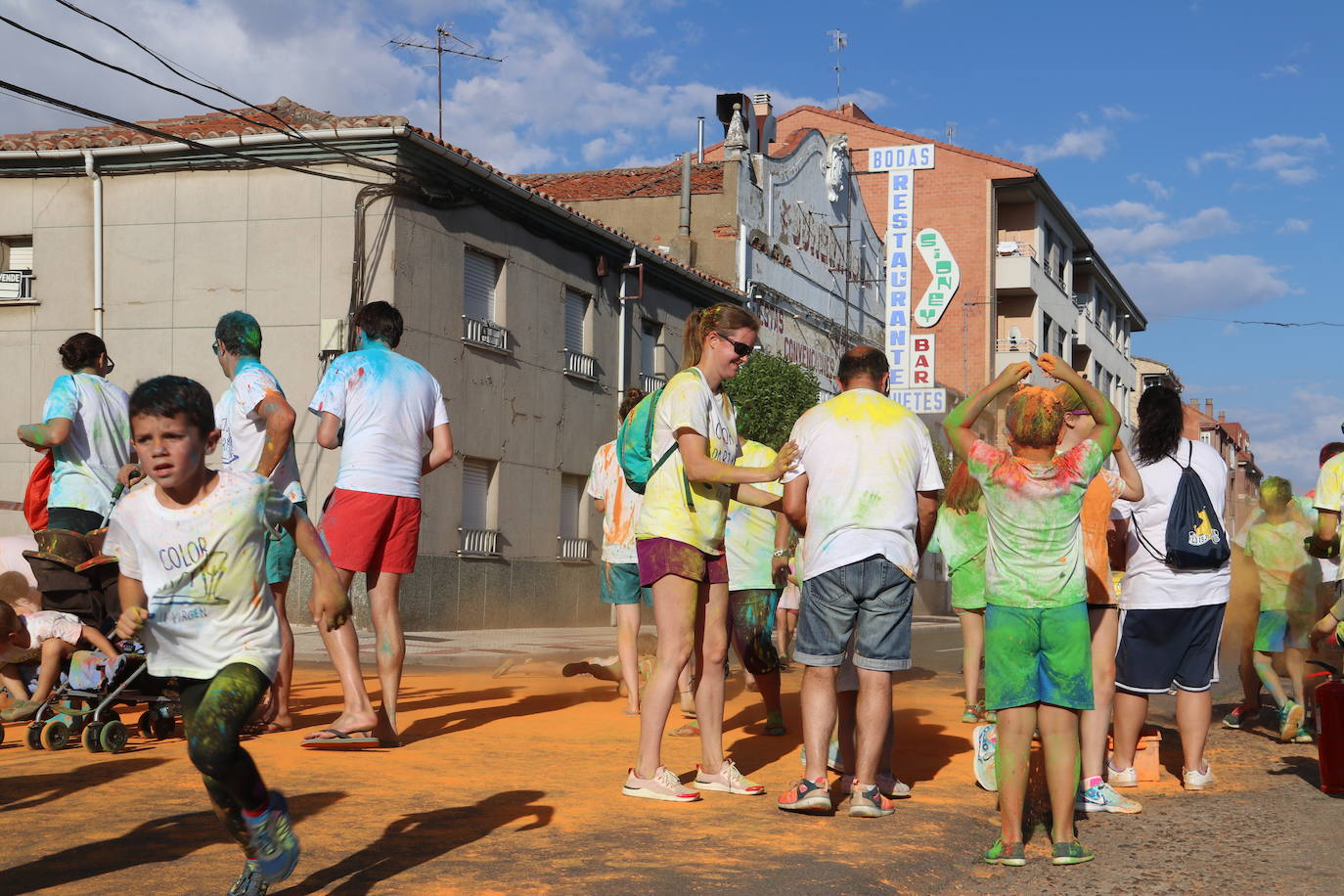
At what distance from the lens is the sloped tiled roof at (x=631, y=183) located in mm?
33062

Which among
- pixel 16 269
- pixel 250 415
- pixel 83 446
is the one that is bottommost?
pixel 83 446

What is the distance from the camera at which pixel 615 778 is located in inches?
242

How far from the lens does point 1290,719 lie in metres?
8.45

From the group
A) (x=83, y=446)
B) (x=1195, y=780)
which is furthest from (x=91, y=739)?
(x=1195, y=780)

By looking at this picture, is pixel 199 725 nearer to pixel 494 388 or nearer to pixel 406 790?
pixel 406 790

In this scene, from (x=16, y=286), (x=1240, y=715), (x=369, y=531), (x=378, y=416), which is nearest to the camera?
(x=369, y=531)

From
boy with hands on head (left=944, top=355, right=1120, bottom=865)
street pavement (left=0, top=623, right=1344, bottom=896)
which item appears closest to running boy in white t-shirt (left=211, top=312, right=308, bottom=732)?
street pavement (left=0, top=623, right=1344, bottom=896)

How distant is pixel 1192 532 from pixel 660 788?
115 inches

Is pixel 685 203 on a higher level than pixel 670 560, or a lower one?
higher

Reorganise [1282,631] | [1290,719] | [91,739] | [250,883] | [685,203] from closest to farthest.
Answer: [250,883] < [91,739] < [1290,719] < [1282,631] < [685,203]

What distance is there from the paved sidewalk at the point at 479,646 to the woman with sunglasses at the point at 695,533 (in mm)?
7045

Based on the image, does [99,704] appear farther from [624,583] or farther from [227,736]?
[227,736]

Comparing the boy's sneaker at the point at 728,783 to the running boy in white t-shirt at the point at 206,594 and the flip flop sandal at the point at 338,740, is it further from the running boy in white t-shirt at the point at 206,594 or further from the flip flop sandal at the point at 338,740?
the running boy in white t-shirt at the point at 206,594

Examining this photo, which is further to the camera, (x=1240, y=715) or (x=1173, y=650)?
(x=1240, y=715)
